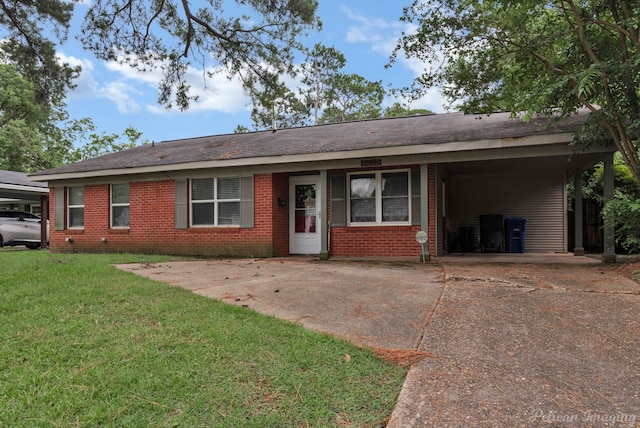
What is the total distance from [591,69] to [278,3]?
5.85 meters

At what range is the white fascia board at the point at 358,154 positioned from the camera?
7766 mm

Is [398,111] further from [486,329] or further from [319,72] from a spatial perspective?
[486,329]

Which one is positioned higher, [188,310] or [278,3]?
[278,3]

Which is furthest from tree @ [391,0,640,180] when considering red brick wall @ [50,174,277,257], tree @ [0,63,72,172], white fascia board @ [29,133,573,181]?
tree @ [0,63,72,172]

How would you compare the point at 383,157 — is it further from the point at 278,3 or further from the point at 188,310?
the point at 188,310

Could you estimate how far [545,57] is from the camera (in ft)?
24.1

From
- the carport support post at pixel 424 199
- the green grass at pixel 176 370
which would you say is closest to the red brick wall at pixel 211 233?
the carport support post at pixel 424 199

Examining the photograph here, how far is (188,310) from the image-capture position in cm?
393

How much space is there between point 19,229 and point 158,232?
7.54m

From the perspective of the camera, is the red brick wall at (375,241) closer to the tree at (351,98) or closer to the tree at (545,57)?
the tree at (545,57)

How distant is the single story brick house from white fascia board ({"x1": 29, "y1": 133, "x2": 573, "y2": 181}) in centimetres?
2

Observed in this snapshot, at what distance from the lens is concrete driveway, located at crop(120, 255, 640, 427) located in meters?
2.22

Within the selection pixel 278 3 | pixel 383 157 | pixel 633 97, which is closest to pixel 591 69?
pixel 633 97

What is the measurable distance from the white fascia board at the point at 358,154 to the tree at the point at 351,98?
877 inches
